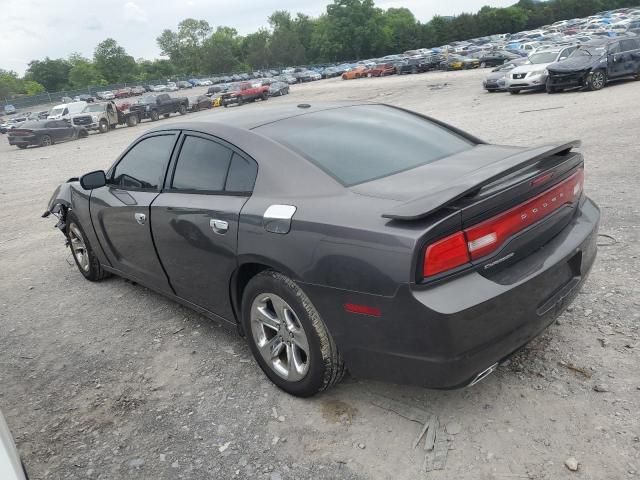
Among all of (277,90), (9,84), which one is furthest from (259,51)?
(277,90)

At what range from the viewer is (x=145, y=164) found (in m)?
4.14

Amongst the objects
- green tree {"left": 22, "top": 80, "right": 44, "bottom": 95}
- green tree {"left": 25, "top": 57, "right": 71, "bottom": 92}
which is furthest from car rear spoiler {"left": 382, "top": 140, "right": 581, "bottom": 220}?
green tree {"left": 25, "top": 57, "right": 71, "bottom": 92}

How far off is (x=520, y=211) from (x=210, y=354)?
2.28m

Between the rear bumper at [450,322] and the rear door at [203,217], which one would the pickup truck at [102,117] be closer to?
the rear door at [203,217]

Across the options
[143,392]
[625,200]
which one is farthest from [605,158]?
[143,392]

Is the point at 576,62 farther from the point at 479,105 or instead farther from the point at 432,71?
the point at 432,71

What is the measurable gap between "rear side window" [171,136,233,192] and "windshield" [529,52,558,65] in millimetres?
18864

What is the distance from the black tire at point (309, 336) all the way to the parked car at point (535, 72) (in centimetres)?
1823

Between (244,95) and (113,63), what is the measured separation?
93725 millimetres

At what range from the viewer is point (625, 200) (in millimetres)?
5637

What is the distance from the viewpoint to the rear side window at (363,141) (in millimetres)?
3010

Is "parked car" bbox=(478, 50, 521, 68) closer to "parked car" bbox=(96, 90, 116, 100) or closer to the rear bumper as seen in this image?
the rear bumper

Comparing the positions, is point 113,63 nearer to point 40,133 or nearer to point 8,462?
point 40,133

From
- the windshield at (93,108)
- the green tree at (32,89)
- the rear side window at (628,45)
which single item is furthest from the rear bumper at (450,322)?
the green tree at (32,89)
